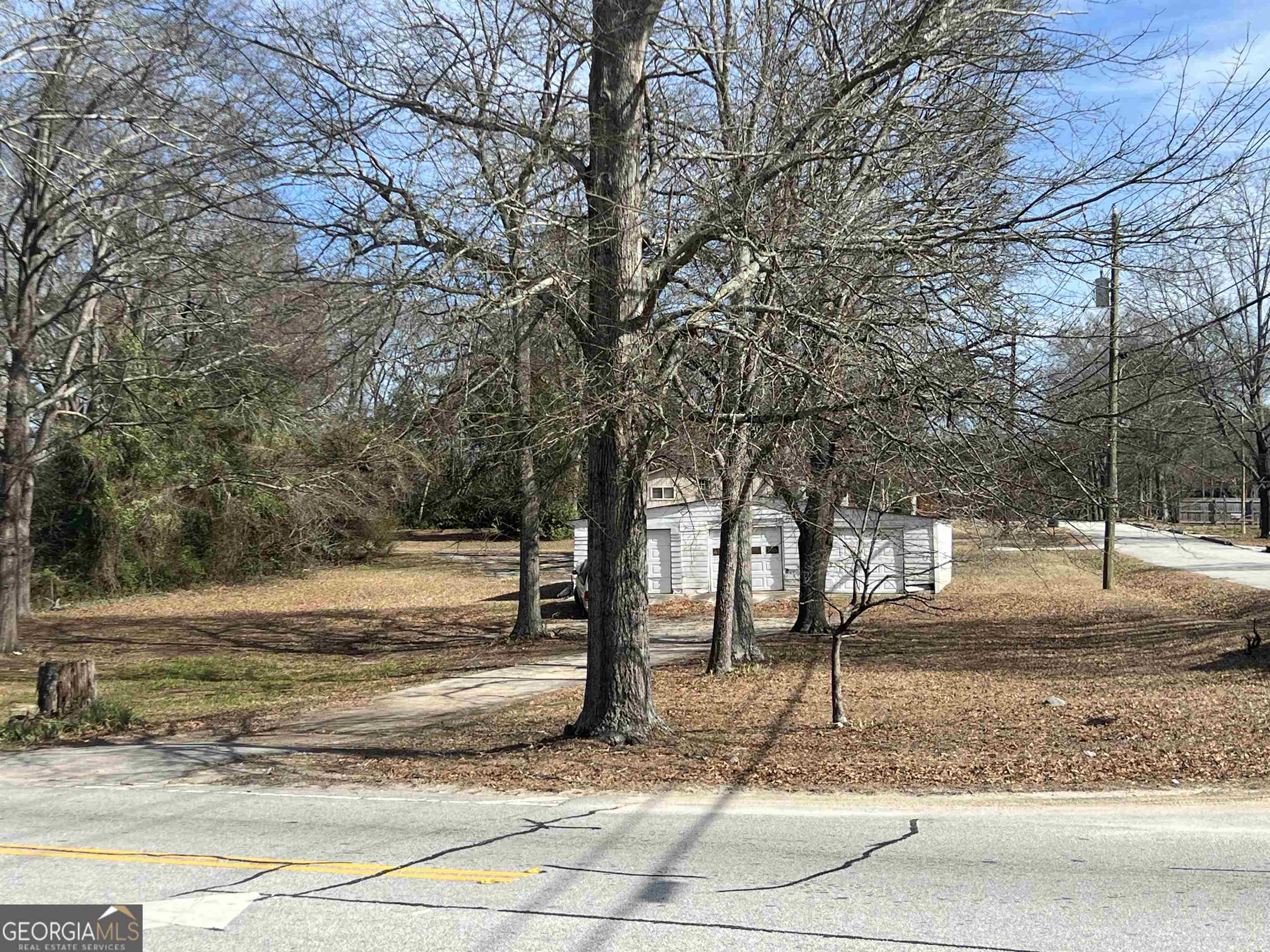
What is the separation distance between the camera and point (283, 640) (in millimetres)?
24359

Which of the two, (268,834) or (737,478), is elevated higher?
(737,478)

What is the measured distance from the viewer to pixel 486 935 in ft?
16.9

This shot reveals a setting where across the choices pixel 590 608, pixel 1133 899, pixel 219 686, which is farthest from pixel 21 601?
pixel 1133 899

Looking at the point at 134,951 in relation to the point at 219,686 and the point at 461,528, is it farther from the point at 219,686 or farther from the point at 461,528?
the point at 461,528

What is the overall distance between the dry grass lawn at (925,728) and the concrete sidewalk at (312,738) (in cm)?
72

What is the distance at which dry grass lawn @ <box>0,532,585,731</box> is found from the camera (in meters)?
16.4

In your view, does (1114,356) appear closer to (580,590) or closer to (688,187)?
(688,187)

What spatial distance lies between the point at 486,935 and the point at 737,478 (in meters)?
8.15

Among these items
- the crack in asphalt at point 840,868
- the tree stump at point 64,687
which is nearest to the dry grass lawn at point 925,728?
the crack in asphalt at point 840,868

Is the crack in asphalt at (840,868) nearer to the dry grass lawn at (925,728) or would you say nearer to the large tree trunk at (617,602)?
the dry grass lawn at (925,728)

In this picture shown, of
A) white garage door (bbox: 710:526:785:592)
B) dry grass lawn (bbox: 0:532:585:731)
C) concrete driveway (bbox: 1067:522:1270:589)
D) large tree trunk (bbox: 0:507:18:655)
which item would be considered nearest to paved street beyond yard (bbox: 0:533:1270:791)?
dry grass lawn (bbox: 0:532:585:731)

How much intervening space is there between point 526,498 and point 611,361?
8783 millimetres

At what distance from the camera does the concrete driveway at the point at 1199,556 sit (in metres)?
28.6

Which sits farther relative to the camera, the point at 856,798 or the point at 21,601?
the point at 21,601
